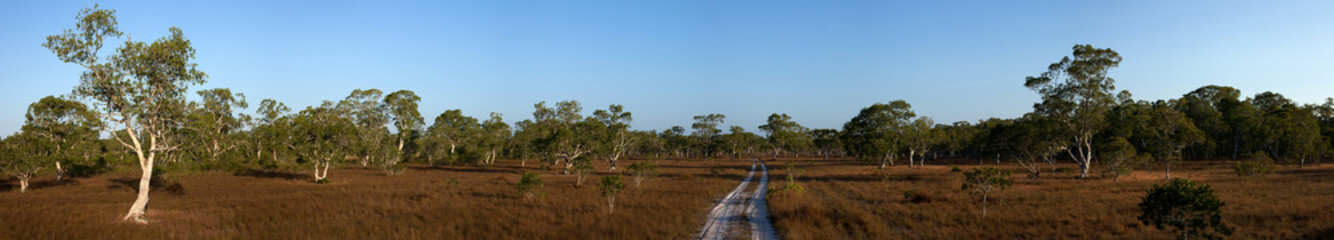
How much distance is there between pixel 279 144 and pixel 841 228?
49158 millimetres

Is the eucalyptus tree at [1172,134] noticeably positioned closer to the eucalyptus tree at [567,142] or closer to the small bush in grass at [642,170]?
the small bush in grass at [642,170]

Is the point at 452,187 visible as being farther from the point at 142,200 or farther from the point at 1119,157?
the point at 1119,157

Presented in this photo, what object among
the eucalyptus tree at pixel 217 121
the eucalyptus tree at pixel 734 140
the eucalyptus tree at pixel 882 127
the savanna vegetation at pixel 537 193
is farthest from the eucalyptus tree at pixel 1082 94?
the eucalyptus tree at pixel 734 140

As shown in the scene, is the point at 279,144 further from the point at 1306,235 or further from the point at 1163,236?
the point at 1306,235

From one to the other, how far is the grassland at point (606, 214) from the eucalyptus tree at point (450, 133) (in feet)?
109

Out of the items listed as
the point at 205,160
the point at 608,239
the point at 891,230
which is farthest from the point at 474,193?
the point at 891,230

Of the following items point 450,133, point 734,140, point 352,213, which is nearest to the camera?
point 352,213

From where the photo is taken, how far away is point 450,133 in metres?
75.0

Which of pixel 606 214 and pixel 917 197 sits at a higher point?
pixel 917 197

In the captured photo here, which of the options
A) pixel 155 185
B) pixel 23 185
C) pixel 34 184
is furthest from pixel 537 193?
pixel 34 184

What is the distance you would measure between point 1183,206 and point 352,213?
29249 millimetres

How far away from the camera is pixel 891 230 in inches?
647

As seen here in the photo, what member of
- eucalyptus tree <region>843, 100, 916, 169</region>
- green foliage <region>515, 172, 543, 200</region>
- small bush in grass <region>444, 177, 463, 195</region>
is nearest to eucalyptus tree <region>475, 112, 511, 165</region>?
small bush in grass <region>444, 177, 463, 195</region>

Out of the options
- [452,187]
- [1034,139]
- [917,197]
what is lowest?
[452,187]
